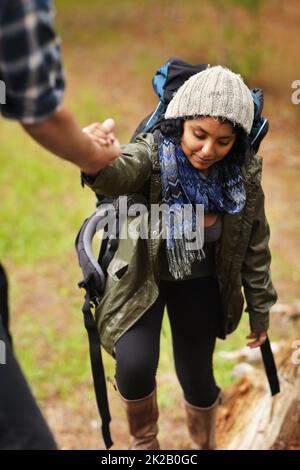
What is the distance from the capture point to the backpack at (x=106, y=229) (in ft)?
7.63

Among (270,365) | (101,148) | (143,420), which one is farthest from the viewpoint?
(270,365)

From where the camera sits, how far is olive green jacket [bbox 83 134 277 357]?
2340 millimetres

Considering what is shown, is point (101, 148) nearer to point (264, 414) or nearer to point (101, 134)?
point (101, 134)

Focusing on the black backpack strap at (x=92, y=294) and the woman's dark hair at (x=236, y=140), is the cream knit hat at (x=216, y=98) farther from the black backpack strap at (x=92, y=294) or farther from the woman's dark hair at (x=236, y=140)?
the black backpack strap at (x=92, y=294)

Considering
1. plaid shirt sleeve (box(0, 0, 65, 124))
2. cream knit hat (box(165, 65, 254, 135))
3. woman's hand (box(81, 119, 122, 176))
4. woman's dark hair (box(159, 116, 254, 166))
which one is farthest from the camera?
woman's dark hair (box(159, 116, 254, 166))

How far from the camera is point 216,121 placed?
6.99 feet

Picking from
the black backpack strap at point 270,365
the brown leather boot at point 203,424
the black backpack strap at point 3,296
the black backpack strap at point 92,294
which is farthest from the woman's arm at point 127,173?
the brown leather boot at point 203,424

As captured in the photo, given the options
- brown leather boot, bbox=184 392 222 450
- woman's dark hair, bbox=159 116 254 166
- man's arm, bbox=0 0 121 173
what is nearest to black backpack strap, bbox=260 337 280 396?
brown leather boot, bbox=184 392 222 450

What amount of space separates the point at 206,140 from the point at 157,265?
0.52 meters

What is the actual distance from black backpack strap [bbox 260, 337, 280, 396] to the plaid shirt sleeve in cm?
165

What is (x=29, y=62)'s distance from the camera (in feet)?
4.66

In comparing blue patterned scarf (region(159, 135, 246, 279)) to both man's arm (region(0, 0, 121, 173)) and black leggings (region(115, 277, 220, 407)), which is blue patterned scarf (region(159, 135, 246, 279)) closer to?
black leggings (region(115, 277, 220, 407))

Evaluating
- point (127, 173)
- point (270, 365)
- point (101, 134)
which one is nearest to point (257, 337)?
point (270, 365)
